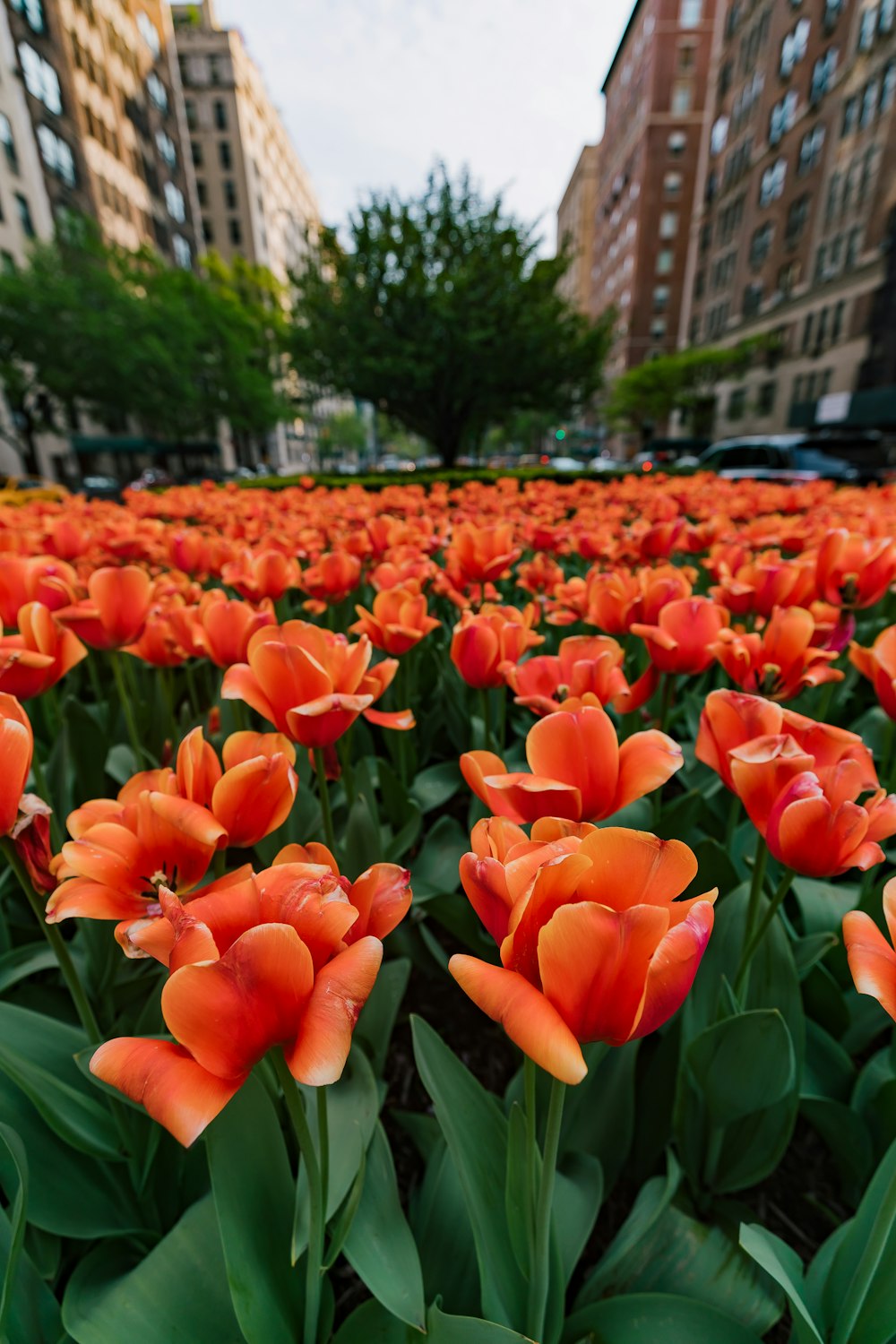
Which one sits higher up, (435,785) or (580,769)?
(580,769)

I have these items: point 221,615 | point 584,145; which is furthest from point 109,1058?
point 584,145

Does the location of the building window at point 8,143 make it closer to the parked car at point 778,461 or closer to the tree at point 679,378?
the parked car at point 778,461

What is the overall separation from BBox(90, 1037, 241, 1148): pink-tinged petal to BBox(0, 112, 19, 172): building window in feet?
132

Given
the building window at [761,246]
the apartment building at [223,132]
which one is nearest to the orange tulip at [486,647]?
the building window at [761,246]

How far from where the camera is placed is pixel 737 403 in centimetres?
4131

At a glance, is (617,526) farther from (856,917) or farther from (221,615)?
(856,917)

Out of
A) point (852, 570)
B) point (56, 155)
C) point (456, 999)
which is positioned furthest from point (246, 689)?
point (56, 155)

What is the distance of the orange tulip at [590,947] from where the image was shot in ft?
1.67

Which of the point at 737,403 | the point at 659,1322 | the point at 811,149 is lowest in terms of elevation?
the point at 659,1322

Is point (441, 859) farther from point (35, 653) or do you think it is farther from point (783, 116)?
point (783, 116)

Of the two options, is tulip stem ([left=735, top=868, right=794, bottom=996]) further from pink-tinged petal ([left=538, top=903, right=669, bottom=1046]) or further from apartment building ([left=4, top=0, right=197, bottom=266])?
apartment building ([left=4, top=0, right=197, bottom=266])

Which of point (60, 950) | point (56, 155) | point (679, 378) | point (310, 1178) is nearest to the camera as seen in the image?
point (310, 1178)

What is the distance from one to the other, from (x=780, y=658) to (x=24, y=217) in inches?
1585

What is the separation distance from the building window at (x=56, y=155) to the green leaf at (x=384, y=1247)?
4322cm
